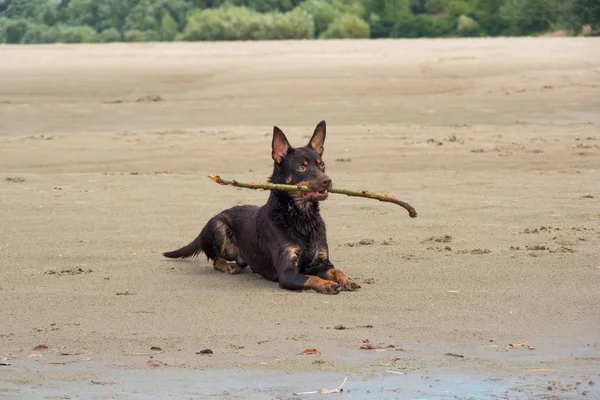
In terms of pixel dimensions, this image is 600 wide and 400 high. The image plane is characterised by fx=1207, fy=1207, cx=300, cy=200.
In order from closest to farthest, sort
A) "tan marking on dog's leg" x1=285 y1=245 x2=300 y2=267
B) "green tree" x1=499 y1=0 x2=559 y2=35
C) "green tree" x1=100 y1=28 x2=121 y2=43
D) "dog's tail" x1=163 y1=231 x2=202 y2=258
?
"tan marking on dog's leg" x1=285 y1=245 x2=300 y2=267 → "dog's tail" x1=163 y1=231 x2=202 y2=258 → "green tree" x1=499 y1=0 x2=559 y2=35 → "green tree" x1=100 y1=28 x2=121 y2=43

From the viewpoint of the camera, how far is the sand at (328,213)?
6.18m

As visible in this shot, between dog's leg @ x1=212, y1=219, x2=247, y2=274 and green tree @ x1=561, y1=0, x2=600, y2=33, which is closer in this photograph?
dog's leg @ x1=212, y1=219, x2=247, y2=274

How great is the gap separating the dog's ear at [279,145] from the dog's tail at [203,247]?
0.89m

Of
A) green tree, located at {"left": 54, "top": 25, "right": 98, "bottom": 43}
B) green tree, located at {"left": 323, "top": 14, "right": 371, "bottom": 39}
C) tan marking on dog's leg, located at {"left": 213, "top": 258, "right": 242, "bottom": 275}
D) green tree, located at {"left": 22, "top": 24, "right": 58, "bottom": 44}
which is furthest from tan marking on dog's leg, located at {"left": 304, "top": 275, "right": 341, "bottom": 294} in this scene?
green tree, located at {"left": 22, "top": 24, "right": 58, "bottom": 44}

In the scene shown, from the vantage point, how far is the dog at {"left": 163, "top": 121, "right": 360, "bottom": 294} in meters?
7.61

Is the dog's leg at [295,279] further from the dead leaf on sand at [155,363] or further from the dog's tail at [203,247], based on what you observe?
the dead leaf on sand at [155,363]

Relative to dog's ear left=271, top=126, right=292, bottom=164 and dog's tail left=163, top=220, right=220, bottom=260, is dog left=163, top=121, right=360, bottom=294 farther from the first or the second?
dog's tail left=163, top=220, right=220, bottom=260

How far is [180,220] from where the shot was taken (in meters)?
10.3

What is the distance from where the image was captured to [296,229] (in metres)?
7.84

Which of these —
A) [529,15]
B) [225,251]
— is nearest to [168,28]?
[529,15]

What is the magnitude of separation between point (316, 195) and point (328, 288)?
2.08 feet

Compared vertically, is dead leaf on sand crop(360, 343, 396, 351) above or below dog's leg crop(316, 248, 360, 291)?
above

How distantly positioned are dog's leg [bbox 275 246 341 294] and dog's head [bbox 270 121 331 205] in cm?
36

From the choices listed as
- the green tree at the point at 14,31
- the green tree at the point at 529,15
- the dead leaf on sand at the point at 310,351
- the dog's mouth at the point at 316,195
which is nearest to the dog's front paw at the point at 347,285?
the dog's mouth at the point at 316,195
